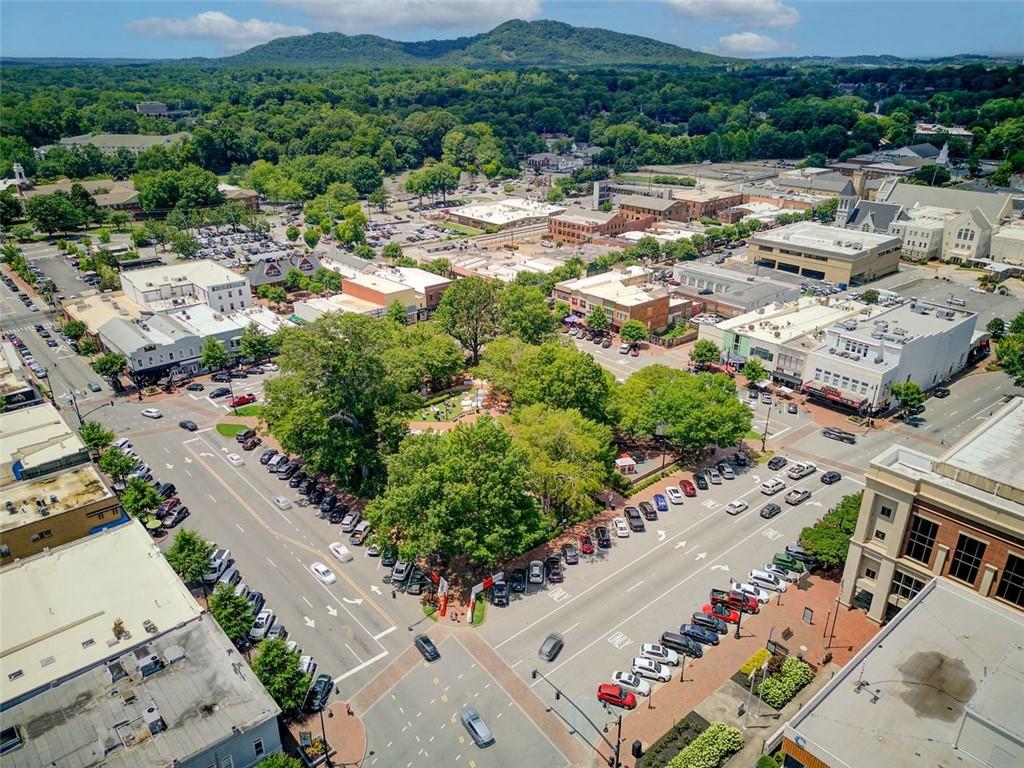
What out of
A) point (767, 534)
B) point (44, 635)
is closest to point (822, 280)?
point (767, 534)

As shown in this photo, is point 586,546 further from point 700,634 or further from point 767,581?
point 767,581

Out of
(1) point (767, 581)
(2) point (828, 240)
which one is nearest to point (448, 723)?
(1) point (767, 581)

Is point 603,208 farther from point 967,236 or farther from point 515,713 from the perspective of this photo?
point 515,713

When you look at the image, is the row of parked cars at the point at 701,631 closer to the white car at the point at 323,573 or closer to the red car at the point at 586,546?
the red car at the point at 586,546

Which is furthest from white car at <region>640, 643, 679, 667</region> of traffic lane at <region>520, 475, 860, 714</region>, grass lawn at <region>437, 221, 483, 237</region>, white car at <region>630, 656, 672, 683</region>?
grass lawn at <region>437, 221, 483, 237</region>

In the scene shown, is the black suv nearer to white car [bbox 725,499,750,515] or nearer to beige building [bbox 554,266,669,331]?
white car [bbox 725,499,750,515]

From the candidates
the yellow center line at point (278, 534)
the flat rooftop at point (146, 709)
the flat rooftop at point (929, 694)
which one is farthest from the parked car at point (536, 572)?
the flat rooftop at point (929, 694)
